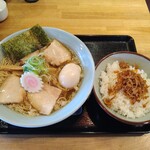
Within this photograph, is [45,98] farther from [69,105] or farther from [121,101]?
[121,101]

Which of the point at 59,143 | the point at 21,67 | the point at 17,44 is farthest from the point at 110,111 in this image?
the point at 17,44

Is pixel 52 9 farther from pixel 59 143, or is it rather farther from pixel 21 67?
pixel 59 143

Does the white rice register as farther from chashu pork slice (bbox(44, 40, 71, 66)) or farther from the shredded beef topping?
chashu pork slice (bbox(44, 40, 71, 66))

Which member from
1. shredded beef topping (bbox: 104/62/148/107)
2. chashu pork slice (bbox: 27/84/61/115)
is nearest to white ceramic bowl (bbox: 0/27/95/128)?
chashu pork slice (bbox: 27/84/61/115)

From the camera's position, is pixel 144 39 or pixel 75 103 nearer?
pixel 75 103

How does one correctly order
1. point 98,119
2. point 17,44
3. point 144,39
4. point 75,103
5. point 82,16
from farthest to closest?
1. point 82,16
2. point 144,39
3. point 17,44
4. point 98,119
5. point 75,103

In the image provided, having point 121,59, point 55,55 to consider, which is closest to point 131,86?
point 121,59

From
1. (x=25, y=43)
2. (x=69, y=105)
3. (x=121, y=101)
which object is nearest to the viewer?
(x=69, y=105)
